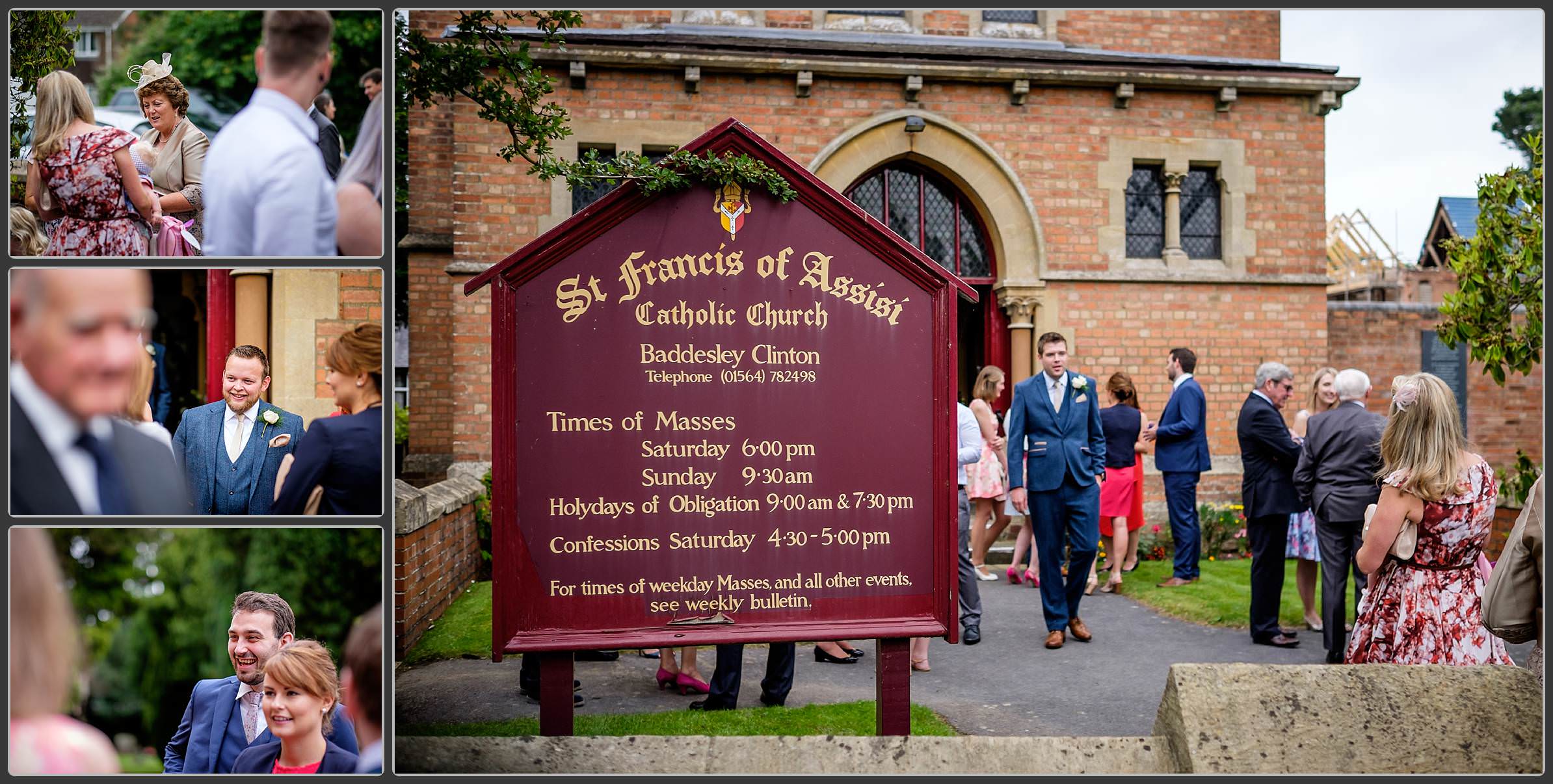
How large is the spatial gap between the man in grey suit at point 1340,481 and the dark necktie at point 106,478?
5.93 meters

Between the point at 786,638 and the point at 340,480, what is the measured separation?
5.56ft

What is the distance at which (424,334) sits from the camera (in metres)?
11.1

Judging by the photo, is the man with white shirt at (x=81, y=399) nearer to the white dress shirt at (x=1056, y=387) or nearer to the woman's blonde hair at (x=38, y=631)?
the woman's blonde hair at (x=38, y=631)

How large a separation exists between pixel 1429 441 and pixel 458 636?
17.7 ft

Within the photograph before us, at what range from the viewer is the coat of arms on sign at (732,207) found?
13.0 ft

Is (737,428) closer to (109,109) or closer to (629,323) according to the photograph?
(629,323)

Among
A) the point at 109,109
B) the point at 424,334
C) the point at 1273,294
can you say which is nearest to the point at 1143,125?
the point at 1273,294

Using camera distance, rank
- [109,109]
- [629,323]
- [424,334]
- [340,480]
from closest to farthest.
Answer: [340,480] < [109,109] < [629,323] < [424,334]

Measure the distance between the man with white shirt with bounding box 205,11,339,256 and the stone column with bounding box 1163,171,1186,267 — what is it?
391 inches

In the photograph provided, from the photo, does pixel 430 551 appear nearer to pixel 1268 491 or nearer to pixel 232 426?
pixel 232 426

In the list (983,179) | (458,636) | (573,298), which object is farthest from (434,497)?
(983,179)

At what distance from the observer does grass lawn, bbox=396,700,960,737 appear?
4.70 m

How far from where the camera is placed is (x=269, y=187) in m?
2.97

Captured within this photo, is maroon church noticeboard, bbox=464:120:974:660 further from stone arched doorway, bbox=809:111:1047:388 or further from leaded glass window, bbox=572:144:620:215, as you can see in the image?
stone arched doorway, bbox=809:111:1047:388
